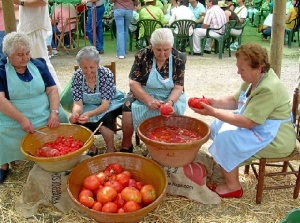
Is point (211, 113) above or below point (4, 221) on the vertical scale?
above

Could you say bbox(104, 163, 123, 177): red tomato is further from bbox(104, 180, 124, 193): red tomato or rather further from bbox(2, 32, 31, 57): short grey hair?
bbox(2, 32, 31, 57): short grey hair

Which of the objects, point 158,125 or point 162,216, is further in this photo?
point 158,125

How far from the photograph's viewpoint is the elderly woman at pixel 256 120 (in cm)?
293

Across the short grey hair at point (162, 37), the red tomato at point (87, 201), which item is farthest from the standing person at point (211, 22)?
the red tomato at point (87, 201)

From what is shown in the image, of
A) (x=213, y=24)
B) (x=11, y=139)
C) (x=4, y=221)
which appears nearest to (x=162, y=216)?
(x=4, y=221)

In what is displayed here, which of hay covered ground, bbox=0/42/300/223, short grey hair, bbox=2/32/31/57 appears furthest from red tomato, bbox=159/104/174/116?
short grey hair, bbox=2/32/31/57

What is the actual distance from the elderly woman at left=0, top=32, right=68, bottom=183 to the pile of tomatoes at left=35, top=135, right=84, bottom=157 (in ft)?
0.58

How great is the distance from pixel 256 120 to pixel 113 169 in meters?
1.23

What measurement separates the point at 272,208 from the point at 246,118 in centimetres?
86

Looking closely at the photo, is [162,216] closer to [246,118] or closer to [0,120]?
[246,118]

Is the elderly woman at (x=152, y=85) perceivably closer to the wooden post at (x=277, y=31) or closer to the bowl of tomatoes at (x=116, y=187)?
the bowl of tomatoes at (x=116, y=187)

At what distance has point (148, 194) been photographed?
2.80 m

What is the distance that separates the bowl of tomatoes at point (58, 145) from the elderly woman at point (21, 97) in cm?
8

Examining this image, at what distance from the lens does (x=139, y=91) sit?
3729 millimetres
